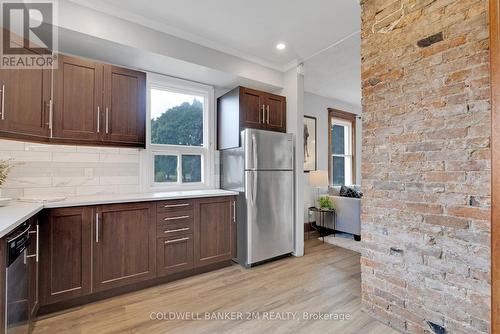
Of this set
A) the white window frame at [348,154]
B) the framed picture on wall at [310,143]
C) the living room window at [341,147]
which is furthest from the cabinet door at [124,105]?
the white window frame at [348,154]

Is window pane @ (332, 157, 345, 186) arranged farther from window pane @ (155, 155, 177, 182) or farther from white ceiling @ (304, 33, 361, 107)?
window pane @ (155, 155, 177, 182)

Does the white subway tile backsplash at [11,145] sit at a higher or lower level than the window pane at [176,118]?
lower

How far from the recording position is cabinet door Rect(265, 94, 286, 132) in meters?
3.39

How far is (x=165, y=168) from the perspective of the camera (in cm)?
320

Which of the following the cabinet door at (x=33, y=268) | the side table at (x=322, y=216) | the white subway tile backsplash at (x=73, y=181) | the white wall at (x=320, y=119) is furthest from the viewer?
the white wall at (x=320, y=119)

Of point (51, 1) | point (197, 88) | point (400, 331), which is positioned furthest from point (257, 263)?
point (51, 1)

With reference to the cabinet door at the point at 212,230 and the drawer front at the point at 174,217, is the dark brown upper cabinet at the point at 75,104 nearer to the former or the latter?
the drawer front at the point at 174,217

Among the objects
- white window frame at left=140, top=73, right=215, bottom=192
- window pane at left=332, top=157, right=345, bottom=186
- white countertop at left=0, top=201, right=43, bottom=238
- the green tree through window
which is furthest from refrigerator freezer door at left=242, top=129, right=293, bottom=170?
window pane at left=332, top=157, right=345, bottom=186

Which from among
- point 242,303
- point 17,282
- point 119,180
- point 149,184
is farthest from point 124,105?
point 242,303

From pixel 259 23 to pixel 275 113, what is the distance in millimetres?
1218

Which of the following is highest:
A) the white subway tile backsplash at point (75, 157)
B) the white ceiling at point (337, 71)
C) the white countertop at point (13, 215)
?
the white ceiling at point (337, 71)

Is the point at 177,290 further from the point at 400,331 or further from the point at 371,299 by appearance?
the point at 400,331

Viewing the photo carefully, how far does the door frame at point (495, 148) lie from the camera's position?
0.91 metres

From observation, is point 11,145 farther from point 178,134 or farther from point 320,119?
point 320,119
